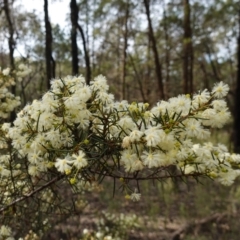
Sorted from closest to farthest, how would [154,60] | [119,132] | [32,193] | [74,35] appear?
[119,132], [32,193], [74,35], [154,60]

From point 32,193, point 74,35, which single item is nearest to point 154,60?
point 74,35

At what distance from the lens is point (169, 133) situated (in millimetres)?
1470

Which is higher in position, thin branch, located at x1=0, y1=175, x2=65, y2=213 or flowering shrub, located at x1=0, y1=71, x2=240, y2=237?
flowering shrub, located at x1=0, y1=71, x2=240, y2=237

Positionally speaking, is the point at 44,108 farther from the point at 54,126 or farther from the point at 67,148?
the point at 67,148

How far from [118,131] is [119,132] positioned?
0.5 inches

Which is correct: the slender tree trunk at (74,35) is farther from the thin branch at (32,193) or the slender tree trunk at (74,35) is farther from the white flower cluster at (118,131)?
the white flower cluster at (118,131)

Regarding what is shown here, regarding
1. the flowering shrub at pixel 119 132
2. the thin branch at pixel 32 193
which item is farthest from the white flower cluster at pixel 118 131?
the thin branch at pixel 32 193

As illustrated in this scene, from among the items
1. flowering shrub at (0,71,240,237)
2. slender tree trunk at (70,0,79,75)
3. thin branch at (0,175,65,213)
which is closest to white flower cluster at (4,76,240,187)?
flowering shrub at (0,71,240,237)

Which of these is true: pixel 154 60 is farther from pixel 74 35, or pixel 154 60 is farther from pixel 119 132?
pixel 119 132

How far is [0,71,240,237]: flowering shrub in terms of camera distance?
1504 mm

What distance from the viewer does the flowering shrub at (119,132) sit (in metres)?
1.50

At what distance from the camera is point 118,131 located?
163 cm

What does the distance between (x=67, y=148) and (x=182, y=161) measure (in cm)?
55

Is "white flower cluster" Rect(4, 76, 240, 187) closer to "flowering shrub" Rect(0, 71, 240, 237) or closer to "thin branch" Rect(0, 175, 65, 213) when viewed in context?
"flowering shrub" Rect(0, 71, 240, 237)
